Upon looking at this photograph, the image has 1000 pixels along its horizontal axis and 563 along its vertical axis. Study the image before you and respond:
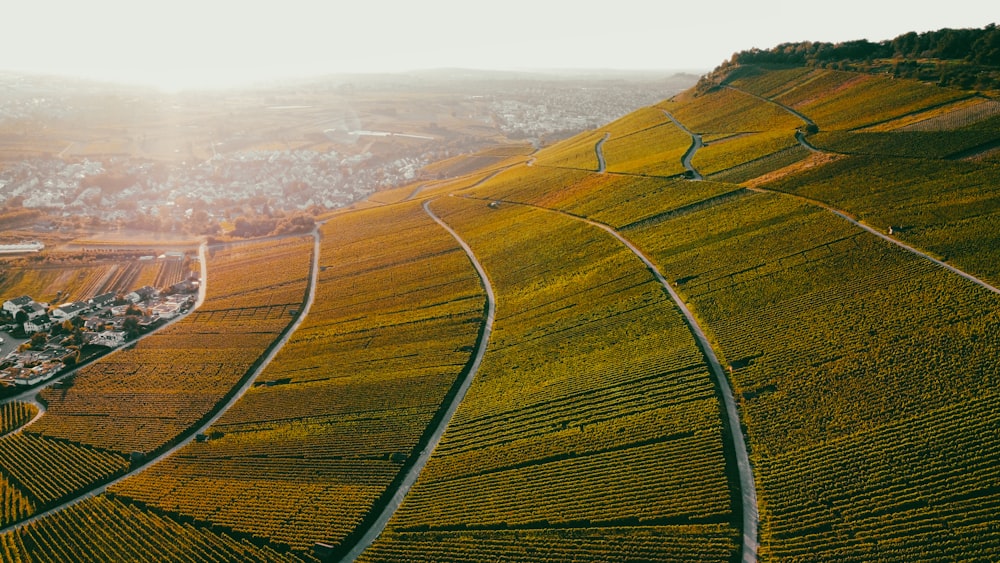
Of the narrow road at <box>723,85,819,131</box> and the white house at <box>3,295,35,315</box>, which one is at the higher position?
the narrow road at <box>723,85,819,131</box>

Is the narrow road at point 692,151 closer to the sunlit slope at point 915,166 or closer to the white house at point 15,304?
the sunlit slope at point 915,166

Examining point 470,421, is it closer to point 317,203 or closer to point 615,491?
point 615,491

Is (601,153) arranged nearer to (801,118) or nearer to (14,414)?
(801,118)

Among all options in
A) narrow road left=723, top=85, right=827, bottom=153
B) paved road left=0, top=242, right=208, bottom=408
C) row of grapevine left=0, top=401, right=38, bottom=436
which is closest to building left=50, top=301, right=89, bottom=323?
paved road left=0, top=242, right=208, bottom=408

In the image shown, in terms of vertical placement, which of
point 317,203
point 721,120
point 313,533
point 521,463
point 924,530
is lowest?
point 313,533

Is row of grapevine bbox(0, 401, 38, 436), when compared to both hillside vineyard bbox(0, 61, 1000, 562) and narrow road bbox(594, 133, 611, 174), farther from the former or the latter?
narrow road bbox(594, 133, 611, 174)

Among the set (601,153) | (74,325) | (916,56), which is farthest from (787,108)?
(74,325)

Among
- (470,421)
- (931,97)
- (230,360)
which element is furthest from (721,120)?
(230,360)
